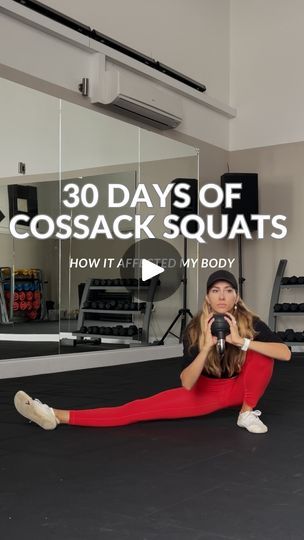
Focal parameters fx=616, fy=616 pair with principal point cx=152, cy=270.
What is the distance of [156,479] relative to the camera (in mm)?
1810

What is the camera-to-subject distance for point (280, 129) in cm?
673

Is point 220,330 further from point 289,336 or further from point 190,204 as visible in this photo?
point 190,204

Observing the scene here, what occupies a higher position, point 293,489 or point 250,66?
point 250,66

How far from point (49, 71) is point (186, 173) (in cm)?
196

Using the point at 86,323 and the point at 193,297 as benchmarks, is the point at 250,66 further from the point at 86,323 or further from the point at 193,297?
the point at 86,323

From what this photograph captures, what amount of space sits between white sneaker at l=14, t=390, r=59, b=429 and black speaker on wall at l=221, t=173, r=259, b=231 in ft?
14.8

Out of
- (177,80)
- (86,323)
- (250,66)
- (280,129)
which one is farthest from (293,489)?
(250,66)

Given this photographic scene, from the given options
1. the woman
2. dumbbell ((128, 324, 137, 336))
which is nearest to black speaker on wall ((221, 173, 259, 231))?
dumbbell ((128, 324, 137, 336))

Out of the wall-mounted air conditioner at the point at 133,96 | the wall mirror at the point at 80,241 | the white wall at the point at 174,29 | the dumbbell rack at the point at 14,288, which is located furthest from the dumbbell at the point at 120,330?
the white wall at the point at 174,29

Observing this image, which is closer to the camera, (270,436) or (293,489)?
(293,489)

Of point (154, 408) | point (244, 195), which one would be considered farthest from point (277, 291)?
point (154, 408)

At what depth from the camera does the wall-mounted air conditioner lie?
16.7ft

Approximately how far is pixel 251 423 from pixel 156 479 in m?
0.72

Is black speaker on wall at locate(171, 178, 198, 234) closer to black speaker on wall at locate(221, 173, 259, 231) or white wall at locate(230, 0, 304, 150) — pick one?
black speaker on wall at locate(221, 173, 259, 231)
